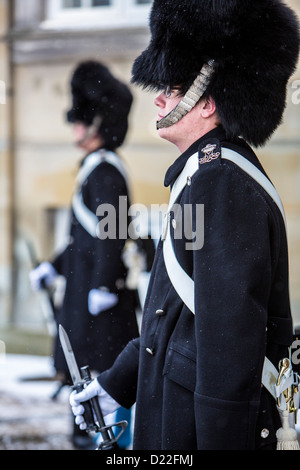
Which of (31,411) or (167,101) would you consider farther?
(31,411)

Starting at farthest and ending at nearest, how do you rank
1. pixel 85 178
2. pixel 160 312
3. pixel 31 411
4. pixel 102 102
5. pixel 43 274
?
1. pixel 31 411
2. pixel 43 274
3. pixel 102 102
4. pixel 85 178
5. pixel 160 312

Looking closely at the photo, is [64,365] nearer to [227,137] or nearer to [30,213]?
[227,137]

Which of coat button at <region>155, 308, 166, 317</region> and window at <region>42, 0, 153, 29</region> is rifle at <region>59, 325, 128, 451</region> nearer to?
coat button at <region>155, 308, 166, 317</region>

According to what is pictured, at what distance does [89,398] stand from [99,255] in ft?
5.49

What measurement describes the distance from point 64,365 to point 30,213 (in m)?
3.45

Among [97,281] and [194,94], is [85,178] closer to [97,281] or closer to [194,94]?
[97,281]

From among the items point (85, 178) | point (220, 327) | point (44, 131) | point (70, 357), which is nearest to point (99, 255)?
point (85, 178)

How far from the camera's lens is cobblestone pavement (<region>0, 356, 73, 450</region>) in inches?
185

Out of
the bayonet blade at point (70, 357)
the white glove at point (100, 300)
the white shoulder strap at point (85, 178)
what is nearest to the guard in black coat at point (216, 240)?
the bayonet blade at point (70, 357)

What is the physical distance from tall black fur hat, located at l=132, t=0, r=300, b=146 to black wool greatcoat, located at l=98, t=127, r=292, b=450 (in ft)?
0.32

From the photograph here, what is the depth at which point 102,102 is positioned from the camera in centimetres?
466

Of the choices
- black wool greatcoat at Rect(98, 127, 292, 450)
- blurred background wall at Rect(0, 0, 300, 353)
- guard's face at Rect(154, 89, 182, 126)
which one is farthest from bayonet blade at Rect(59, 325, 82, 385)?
blurred background wall at Rect(0, 0, 300, 353)

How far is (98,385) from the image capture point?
2521 millimetres

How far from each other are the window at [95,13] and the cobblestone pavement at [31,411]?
10.9 feet
